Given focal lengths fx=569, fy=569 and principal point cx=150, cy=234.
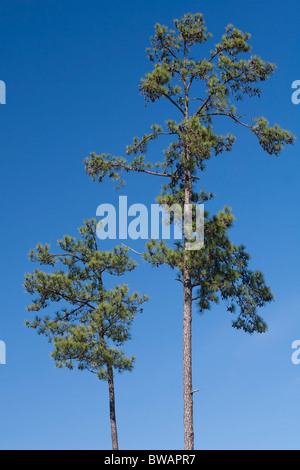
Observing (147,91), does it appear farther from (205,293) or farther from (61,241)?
(61,241)

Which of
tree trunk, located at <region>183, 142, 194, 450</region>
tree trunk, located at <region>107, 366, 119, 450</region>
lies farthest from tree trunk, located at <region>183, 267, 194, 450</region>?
tree trunk, located at <region>107, 366, 119, 450</region>

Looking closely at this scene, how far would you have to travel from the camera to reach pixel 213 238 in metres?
16.8

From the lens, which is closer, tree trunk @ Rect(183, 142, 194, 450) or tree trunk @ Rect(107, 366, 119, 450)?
tree trunk @ Rect(183, 142, 194, 450)

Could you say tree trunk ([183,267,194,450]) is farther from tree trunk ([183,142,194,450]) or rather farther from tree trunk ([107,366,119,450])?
tree trunk ([107,366,119,450])

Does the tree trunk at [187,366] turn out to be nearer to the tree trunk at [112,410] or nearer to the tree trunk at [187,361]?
the tree trunk at [187,361]

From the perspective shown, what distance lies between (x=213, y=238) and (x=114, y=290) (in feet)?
22.2

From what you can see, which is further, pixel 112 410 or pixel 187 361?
pixel 112 410

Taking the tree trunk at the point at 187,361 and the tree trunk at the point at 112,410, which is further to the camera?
the tree trunk at the point at 112,410

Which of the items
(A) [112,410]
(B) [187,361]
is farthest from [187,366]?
(A) [112,410]

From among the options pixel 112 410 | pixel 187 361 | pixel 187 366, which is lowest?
pixel 112 410

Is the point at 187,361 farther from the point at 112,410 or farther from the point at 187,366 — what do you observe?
the point at 112,410

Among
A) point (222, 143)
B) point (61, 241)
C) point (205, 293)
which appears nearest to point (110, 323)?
point (61, 241)

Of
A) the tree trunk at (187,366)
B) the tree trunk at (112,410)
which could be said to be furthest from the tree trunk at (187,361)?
the tree trunk at (112,410)

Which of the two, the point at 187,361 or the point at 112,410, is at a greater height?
the point at 187,361
